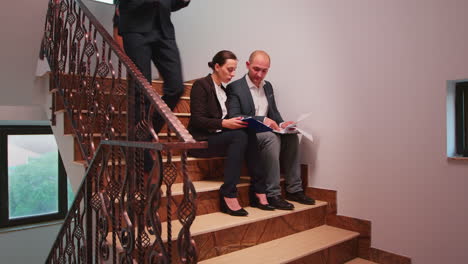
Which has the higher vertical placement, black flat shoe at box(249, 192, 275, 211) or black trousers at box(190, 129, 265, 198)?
black trousers at box(190, 129, 265, 198)

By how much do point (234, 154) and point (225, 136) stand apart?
0.43 feet

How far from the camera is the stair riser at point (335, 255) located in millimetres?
1893

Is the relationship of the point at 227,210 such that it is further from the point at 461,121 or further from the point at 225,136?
the point at 461,121

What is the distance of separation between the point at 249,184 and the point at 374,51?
46.3 inches

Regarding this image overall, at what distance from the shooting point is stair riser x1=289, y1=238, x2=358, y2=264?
6.21 ft

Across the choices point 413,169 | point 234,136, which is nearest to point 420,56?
point 413,169

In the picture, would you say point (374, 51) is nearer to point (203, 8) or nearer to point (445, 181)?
point (445, 181)

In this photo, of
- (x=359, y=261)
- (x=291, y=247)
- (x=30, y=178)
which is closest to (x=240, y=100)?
(x=291, y=247)

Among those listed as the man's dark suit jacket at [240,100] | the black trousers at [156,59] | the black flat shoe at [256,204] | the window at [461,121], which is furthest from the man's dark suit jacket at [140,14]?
the window at [461,121]

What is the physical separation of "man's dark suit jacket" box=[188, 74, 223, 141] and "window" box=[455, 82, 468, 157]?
1.34m

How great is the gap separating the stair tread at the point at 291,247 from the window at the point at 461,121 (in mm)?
802

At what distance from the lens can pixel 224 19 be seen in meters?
3.45

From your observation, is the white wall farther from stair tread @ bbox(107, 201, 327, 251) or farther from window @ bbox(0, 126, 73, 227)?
window @ bbox(0, 126, 73, 227)

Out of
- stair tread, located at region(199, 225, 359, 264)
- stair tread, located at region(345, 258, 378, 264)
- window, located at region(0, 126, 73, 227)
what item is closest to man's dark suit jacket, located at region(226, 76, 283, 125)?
stair tread, located at region(199, 225, 359, 264)
